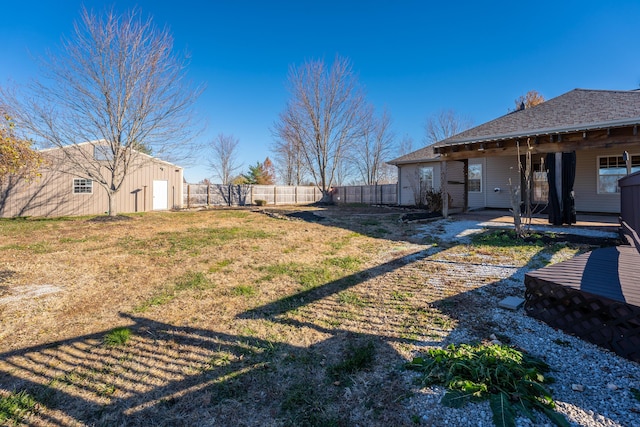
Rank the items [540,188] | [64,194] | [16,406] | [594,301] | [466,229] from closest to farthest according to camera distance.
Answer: [16,406]
[594,301]
[466,229]
[540,188]
[64,194]

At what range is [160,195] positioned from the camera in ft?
53.9

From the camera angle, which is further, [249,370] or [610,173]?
[610,173]

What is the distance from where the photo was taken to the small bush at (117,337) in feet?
8.11

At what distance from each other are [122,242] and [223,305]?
188 inches

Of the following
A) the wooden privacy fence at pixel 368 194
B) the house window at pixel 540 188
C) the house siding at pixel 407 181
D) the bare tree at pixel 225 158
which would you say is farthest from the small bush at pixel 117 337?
the bare tree at pixel 225 158

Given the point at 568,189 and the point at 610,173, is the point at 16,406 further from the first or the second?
the point at 610,173

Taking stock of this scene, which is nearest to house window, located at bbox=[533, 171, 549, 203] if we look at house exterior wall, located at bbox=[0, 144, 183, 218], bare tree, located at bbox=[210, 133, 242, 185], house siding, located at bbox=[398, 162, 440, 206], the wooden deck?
house siding, located at bbox=[398, 162, 440, 206]

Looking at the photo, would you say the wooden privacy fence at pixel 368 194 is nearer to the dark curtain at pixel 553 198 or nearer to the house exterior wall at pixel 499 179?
the house exterior wall at pixel 499 179

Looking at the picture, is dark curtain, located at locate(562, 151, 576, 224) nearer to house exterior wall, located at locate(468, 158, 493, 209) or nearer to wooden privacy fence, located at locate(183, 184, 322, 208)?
house exterior wall, located at locate(468, 158, 493, 209)

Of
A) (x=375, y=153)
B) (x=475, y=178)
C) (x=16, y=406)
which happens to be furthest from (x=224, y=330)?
(x=375, y=153)

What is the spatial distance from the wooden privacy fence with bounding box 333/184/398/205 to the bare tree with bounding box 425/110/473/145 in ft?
39.8

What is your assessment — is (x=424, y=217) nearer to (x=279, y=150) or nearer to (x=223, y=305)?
(x=223, y=305)

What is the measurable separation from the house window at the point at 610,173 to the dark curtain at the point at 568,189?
12.8 ft

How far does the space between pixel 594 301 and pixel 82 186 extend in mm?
18255
